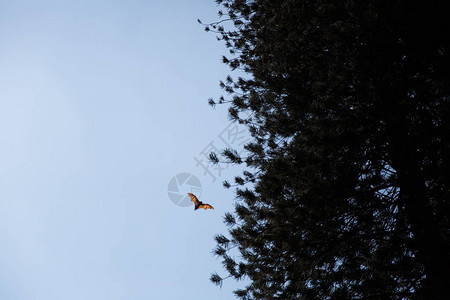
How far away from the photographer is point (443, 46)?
281 centimetres

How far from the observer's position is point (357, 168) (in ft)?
11.2

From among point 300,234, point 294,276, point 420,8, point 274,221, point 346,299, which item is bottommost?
point 346,299

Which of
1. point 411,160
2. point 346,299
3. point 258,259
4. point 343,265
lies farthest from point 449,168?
point 258,259

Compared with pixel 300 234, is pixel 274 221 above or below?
above

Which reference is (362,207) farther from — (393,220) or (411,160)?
(411,160)

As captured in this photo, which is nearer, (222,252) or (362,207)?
(362,207)

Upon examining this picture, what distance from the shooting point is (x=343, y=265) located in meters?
3.21

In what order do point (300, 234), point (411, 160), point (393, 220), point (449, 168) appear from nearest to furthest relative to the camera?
1. point (449, 168)
2. point (411, 160)
3. point (300, 234)
4. point (393, 220)

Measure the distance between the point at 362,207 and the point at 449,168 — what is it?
3.53 ft

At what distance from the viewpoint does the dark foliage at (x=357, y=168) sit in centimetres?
280

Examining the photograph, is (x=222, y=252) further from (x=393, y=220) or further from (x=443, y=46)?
(x=443, y=46)

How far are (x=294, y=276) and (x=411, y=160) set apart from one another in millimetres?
2211

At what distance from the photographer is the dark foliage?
2805 millimetres

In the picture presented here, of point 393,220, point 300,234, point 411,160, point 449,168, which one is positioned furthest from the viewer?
point 393,220
